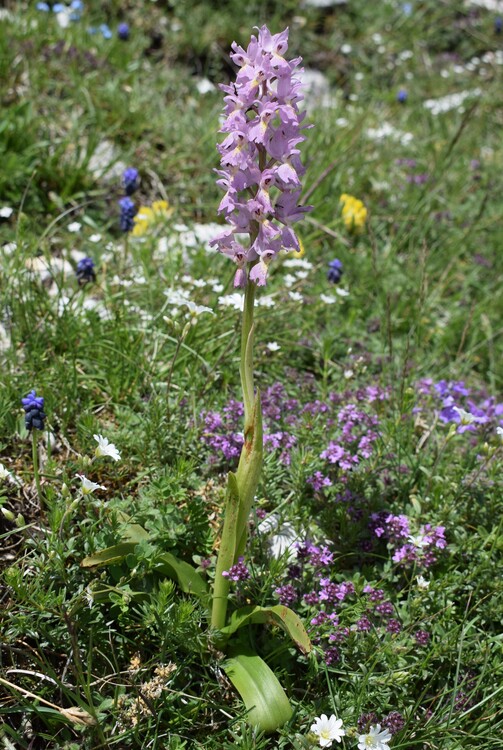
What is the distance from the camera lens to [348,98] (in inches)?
267

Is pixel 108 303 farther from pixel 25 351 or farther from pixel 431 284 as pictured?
pixel 431 284

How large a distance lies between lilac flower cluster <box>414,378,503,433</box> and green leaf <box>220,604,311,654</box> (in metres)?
1.19

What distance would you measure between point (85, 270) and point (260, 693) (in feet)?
6.16

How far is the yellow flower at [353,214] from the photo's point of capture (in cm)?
429

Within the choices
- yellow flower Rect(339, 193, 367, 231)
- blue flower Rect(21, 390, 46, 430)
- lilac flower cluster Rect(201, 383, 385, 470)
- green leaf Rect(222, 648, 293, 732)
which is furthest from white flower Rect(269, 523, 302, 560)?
yellow flower Rect(339, 193, 367, 231)

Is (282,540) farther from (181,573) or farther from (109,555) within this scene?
(109,555)

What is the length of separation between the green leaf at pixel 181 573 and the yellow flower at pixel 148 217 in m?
2.15

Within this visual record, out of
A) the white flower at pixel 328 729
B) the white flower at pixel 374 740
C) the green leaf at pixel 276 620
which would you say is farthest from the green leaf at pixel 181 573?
the white flower at pixel 374 740

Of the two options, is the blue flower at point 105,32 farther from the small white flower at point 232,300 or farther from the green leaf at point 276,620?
the green leaf at point 276,620

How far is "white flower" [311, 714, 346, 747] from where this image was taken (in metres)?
1.80

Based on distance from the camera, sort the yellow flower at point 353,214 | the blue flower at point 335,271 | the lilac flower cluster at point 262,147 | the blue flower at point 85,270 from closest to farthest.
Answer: the lilac flower cluster at point 262,147, the blue flower at point 85,270, the blue flower at point 335,271, the yellow flower at point 353,214

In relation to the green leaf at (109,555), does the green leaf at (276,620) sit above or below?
below

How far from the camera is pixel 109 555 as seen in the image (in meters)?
1.96

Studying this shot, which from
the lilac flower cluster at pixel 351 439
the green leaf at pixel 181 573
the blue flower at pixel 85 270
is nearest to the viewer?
the green leaf at pixel 181 573
